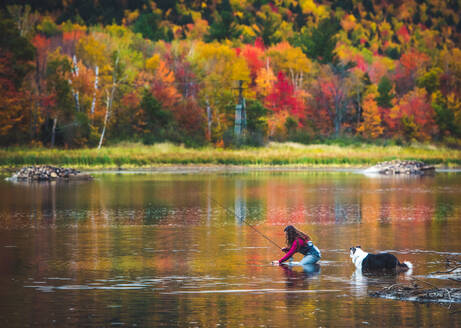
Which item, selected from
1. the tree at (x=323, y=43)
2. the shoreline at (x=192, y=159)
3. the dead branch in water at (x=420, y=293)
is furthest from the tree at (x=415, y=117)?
the dead branch in water at (x=420, y=293)

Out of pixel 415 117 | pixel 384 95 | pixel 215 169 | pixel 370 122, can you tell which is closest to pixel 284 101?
pixel 370 122

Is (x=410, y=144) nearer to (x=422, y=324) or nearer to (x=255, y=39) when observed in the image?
(x=255, y=39)

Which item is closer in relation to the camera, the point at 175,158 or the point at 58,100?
the point at 175,158

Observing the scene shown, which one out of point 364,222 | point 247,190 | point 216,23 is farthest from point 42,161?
point 216,23

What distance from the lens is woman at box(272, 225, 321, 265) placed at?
14.9 metres

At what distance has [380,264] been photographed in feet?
46.4

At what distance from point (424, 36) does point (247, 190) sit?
122616mm

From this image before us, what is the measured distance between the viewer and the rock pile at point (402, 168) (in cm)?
5512

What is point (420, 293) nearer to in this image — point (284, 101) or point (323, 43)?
point (284, 101)

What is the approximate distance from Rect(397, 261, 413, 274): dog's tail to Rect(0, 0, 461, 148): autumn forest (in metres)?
→ 53.2

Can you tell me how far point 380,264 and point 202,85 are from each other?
258 ft

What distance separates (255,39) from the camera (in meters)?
128

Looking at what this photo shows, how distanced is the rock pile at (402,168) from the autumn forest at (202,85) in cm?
2150

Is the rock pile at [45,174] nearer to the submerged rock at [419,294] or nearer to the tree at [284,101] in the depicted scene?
the submerged rock at [419,294]
